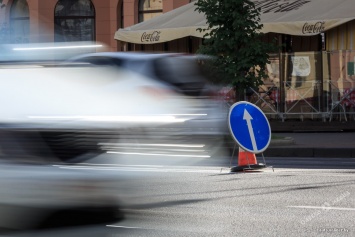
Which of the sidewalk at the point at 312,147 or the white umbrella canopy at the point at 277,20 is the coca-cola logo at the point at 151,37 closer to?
the white umbrella canopy at the point at 277,20

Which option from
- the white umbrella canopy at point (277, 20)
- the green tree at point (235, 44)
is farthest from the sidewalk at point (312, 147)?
the white umbrella canopy at point (277, 20)

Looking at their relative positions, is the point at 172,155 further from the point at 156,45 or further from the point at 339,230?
the point at 156,45

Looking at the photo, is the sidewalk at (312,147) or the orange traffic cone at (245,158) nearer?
the orange traffic cone at (245,158)

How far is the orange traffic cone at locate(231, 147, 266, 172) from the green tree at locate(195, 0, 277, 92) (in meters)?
6.90

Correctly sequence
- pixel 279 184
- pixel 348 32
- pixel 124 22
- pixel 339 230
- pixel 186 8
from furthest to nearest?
pixel 124 22
pixel 186 8
pixel 348 32
pixel 279 184
pixel 339 230

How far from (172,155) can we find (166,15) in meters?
22.7

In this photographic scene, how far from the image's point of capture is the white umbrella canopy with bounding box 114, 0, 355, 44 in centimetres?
2377

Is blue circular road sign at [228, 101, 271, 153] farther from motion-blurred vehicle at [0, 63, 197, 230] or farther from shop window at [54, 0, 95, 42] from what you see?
shop window at [54, 0, 95, 42]

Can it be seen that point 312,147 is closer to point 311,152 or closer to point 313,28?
point 311,152

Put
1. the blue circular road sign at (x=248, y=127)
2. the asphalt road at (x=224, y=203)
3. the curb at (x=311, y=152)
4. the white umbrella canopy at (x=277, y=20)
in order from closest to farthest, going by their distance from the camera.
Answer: the asphalt road at (x=224, y=203) → the blue circular road sign at (x=248, y=127) → the curb at (x=311, y=152) → the white umbrella canopy at (x=277, y=20)

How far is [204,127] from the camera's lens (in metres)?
7.19

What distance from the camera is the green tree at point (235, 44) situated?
20141 millimetres

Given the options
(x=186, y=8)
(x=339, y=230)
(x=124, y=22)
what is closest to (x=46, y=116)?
(x=339, y=230)

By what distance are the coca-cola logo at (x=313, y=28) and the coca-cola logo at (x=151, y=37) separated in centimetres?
473
